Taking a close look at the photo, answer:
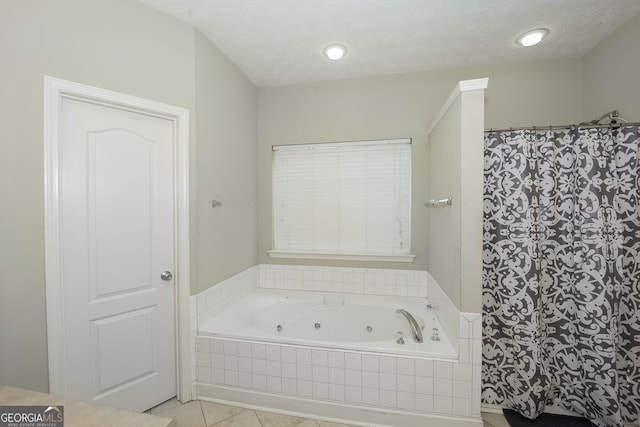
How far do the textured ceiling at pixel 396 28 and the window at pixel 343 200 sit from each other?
738 mm

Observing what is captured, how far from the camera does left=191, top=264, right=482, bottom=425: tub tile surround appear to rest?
154 cm

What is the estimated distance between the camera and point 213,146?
6.56 feet

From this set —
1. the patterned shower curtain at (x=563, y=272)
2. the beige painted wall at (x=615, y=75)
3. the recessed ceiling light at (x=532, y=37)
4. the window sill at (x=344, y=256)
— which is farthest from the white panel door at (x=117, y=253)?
the beige painted wall at (x=615, y=75)

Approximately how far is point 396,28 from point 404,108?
73 centimetres

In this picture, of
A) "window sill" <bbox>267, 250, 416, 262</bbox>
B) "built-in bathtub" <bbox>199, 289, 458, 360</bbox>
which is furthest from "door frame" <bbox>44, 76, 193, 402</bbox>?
"window sill" <bbox>267, 250, 416, 262</bbox>

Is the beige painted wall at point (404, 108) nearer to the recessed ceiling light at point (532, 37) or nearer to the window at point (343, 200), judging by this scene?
the window at point (343, 200)

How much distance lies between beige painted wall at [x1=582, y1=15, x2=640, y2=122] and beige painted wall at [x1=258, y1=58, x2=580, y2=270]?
107 millimetres

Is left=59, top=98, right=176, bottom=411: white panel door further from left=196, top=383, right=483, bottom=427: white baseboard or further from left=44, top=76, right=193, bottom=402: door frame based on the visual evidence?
left=196, top=383, right=483, bottom=427: white baseboard

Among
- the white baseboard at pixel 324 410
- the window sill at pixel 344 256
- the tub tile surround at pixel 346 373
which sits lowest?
the white baseboard at pixel 324 410

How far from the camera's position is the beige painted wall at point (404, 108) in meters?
2.14

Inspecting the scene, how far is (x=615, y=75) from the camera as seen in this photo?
1.78m

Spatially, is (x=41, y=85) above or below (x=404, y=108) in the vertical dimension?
below

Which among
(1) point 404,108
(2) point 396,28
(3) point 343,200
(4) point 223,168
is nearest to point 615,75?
(1) point 404,108

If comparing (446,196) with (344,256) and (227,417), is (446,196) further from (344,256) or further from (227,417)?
(227,417)
